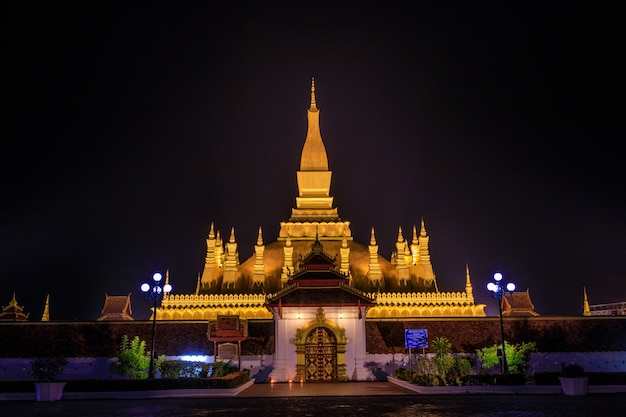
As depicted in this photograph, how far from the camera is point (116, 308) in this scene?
6088 centimetres

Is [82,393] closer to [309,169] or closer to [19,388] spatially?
[19,388]

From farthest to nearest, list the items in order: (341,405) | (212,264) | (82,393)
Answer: (212,264)
(82,393)
(341,405)

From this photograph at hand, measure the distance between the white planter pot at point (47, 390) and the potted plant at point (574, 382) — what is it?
20194mm

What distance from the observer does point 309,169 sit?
59.8 metres

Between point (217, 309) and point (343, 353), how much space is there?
1513 cm

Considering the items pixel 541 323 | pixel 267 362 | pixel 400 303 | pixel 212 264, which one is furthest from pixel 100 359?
pixel 541 323

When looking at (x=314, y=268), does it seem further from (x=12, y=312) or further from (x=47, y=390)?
(x=12, y=312)

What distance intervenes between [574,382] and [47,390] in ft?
68.5

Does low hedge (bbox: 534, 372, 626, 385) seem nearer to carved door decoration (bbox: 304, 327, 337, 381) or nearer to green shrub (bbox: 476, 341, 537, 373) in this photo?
green shrub (bbox: 476, 341, 537, 373)

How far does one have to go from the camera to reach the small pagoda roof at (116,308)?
198ft

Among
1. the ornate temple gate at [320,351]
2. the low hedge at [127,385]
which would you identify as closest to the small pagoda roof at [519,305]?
the ornate temple gate at [320,351]

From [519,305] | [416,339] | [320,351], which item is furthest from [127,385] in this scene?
[519,305]

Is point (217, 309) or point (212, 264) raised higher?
point (212, 264)

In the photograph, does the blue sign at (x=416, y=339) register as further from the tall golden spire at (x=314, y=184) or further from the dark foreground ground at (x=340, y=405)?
the tall golden spire at (x=314, y=184)
